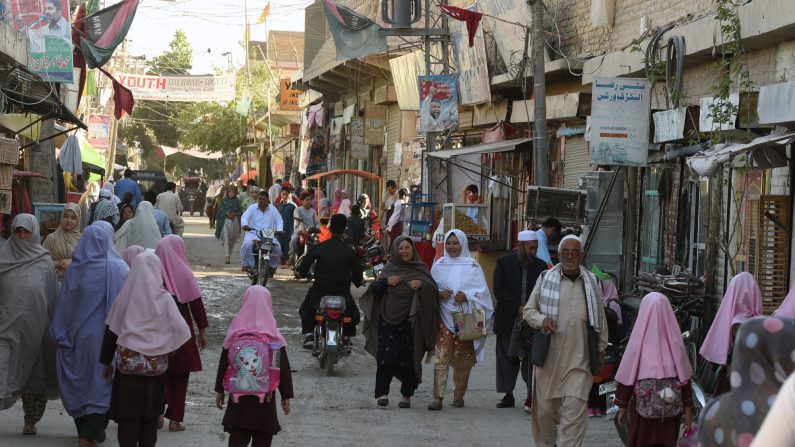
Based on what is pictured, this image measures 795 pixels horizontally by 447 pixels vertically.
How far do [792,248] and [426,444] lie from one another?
468 cm

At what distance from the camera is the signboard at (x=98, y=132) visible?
3634 cm

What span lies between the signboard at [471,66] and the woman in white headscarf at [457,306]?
10.9 meters

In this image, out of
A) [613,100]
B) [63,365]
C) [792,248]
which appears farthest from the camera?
[613,100]

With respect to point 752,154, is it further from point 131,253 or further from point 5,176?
point 5,176

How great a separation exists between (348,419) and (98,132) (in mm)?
28812

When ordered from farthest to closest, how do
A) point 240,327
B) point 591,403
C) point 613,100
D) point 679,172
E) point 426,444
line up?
point 679,172 < point 613,100 < point 591,403 < point 426,444 < point 240,327

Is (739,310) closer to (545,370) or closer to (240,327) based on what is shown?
(545,370)

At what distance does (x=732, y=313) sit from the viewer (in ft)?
24.2

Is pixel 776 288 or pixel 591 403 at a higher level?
pixel 776 288

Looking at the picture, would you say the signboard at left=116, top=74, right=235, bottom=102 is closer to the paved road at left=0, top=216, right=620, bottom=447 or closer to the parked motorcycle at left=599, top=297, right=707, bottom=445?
the paved road at left=0, top=216, right=620, bottom=447

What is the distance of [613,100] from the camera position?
42.8ft

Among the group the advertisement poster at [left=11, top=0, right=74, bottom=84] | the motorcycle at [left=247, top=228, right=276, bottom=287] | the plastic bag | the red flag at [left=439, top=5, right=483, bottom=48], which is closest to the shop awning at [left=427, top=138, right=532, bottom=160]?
the red flag at [left=439, top=5, right=483, bottom=48]

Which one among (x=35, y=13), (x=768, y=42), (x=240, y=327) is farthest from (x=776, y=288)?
(x=35, y=13)

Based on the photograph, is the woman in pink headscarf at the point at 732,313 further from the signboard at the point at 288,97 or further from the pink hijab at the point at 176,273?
the signboard at the point at 288,97
